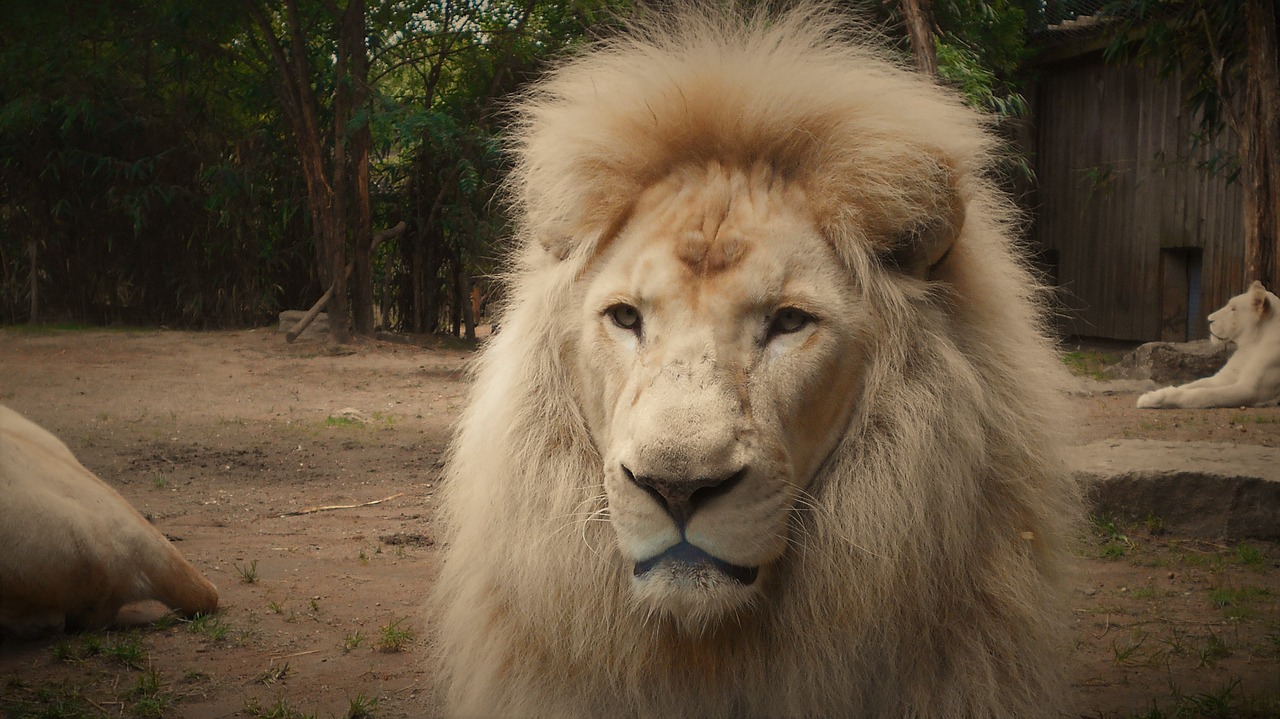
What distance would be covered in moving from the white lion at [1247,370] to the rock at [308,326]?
5308 mm

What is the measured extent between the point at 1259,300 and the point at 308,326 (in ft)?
21.1

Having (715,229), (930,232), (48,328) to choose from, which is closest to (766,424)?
(715,229)

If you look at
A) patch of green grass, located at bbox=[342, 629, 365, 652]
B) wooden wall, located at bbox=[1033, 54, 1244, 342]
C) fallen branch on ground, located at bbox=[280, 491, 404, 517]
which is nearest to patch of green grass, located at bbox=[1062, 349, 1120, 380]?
wooden wall, located at bbox=[1033, 54, 1244, 342]

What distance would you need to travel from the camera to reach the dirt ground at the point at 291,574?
7.43 ft

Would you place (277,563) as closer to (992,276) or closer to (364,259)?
(992,276)

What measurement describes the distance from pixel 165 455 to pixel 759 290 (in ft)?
10.3

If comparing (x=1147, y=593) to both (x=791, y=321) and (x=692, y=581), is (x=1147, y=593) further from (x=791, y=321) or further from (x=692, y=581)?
(x=692, y=581)

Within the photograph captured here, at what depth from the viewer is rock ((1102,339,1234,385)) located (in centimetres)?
786

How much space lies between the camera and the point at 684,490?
138cm

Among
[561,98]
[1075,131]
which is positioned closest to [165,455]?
[561,98]

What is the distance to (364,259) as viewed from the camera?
9328mm

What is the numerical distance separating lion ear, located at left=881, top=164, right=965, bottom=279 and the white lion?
5.80 metres

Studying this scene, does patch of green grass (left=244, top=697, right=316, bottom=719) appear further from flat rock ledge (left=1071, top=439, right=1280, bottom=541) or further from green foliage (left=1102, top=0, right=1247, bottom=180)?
green foliage (left=1102, top=0, right=1247, bottom=180)

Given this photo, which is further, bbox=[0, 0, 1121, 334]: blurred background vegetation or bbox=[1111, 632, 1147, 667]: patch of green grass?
bbox=[0, 0, 1121, 334]: blurred background vegetation
